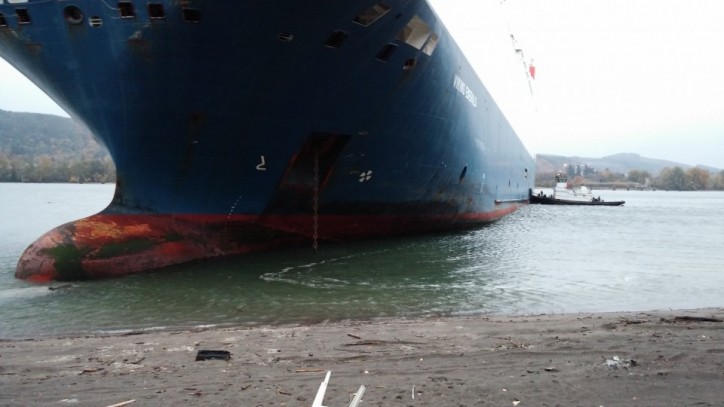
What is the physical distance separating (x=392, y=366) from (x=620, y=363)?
1749 mm

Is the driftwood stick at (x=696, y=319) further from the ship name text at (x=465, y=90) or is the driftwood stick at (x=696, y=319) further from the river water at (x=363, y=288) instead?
the ship name text at (x=465, y=90)

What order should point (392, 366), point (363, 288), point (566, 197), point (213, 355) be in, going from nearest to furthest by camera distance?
point (392, 366) < point (213, 355) < point (363, 288) < point (566, 197)

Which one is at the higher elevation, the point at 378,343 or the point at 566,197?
the point at 566,197

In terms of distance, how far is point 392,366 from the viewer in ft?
13.8

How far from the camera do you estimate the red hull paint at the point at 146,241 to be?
30.2 feet

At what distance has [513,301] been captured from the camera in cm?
816

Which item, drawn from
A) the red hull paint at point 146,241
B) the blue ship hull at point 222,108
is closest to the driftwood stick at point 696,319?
the blue ship hull at point 222,108

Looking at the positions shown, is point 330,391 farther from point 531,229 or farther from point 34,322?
point 531,229

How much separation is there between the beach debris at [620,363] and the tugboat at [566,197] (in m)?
45.5

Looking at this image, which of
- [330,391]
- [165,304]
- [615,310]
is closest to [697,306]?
[615,310]

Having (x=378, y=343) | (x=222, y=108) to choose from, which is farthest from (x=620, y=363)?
(x=222, y=108)

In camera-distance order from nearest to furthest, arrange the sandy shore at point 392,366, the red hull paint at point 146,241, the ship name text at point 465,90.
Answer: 1. the sandy shore at point 392,366
2. the red hull paint at point 146,241
3. the ship name text at point 465,90

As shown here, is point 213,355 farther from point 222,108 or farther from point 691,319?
point 222,108

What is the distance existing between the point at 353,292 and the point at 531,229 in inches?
602
